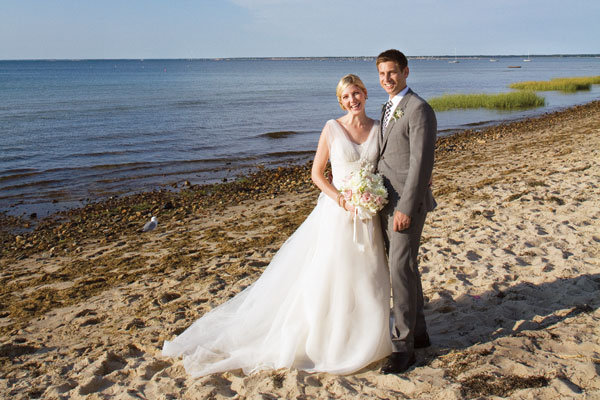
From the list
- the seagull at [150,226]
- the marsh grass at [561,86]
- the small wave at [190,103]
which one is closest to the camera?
the seagull at [150,226]

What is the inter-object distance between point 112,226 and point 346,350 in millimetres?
7393

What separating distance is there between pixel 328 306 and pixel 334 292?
0.41 feet

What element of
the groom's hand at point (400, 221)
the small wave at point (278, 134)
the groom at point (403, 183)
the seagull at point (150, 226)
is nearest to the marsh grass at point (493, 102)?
the small wave at point (278, 134)

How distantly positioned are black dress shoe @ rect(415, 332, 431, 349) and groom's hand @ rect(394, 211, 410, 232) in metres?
1.04

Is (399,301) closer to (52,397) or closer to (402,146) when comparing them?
(402,146)

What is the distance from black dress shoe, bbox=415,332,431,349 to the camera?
4070mm

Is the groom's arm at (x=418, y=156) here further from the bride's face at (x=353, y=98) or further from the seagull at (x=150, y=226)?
the seagull at (x=150, y=226)

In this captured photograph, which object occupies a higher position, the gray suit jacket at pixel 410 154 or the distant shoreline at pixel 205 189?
the gray suit jacket at pixel 410 154

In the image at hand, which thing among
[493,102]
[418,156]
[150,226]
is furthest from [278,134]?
[418,156]

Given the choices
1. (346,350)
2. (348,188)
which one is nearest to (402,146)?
(348,188)

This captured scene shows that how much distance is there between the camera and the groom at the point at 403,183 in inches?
139

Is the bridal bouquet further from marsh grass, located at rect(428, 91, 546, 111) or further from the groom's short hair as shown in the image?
marsh grass, located at rect(428, 91, 546, 111)

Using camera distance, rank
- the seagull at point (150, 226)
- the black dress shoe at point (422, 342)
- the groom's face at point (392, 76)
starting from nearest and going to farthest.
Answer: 1. the groom's face at point (392, 76)
2. the black dress shoe at point (422, 342)
3. the seagull at point (150, 226)

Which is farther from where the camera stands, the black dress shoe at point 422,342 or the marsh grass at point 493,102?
the marsh grass at point 493,102
